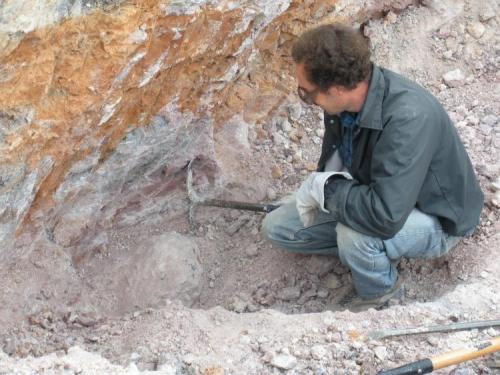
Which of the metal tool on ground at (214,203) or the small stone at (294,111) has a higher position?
the metal tool on ground at (214,203)

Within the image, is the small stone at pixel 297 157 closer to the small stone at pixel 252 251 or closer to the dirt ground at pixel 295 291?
the dirt ground at pixel 295 291

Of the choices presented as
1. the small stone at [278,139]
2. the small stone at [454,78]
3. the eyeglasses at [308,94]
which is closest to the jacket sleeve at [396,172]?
the eyeglasses at [308,94]

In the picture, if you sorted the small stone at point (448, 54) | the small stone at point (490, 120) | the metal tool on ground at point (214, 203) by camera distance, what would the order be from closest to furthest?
1. the metal tool on ground at point (214, 203)
2. the small stone at point (490, 120)
3. the small stone at point (448, 54)

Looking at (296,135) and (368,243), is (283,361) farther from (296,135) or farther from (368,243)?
(296,135)

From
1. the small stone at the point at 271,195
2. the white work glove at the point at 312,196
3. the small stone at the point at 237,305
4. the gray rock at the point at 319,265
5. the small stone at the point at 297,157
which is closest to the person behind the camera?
the white work glove at the point at 312,196

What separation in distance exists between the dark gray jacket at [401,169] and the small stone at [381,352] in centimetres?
60

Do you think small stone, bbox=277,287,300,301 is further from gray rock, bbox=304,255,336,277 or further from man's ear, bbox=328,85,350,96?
man's ear, bbox=328,85,350,96

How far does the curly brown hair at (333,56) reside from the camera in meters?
3.16

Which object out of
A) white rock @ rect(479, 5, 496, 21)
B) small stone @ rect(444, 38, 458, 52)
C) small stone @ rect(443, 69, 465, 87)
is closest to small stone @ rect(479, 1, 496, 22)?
white rock @ rect(479, 5, 496, 21)

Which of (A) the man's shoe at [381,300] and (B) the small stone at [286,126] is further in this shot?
(B) the small stone at [286,126]

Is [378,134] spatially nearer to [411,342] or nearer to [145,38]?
[411,342]

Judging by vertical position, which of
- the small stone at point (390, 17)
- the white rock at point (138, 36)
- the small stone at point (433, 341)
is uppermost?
the white rock at point (138, 36)

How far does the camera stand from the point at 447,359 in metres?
2.89

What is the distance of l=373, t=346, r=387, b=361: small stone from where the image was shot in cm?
304
